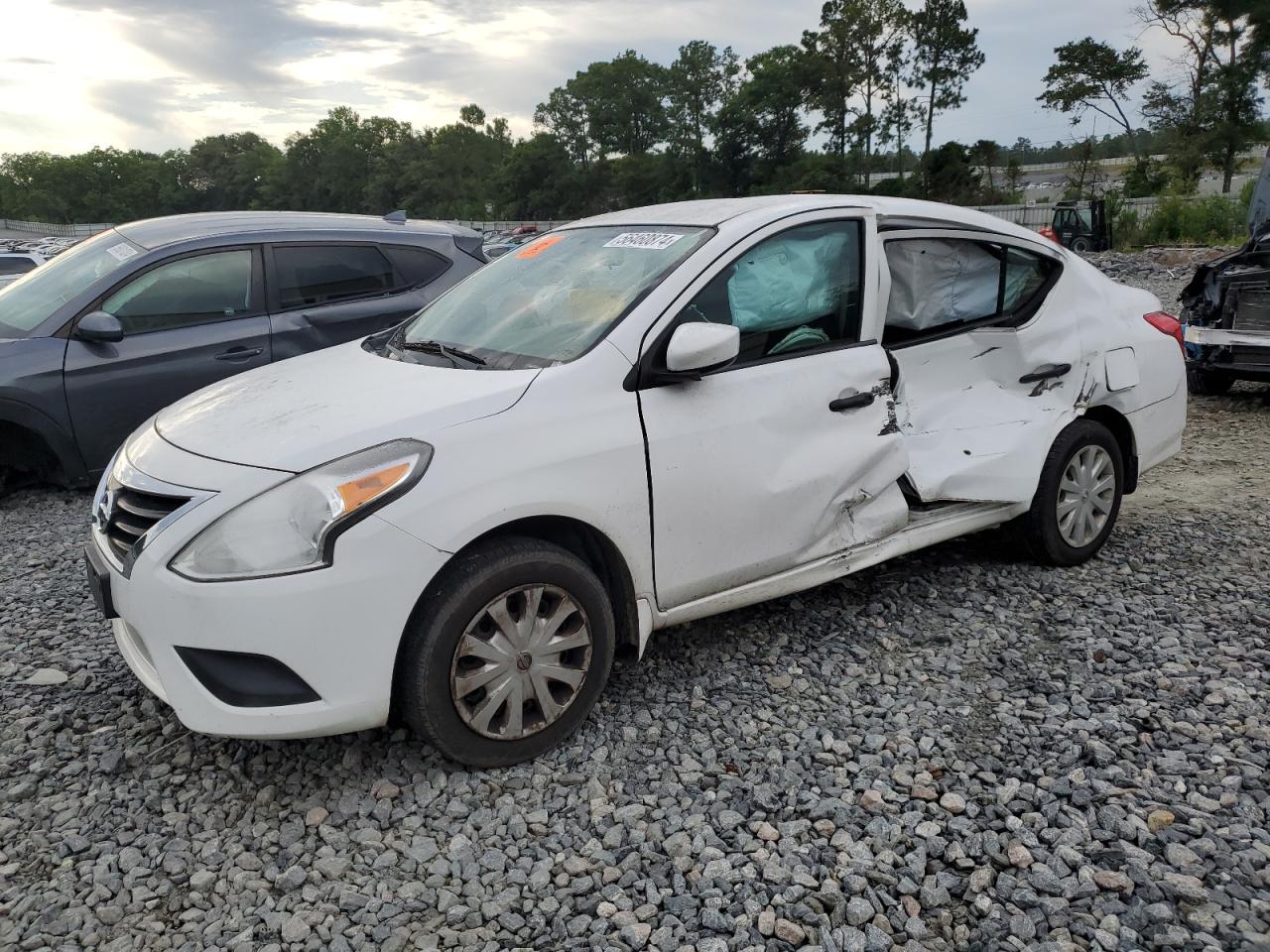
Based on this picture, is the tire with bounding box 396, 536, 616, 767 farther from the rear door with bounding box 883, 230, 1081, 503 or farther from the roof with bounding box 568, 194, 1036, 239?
the rear door with bounding box 883, 230, 1081, 503

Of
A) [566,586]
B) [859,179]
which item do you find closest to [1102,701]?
[566,586]

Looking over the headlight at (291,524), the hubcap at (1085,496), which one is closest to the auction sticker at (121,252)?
the headlight at (291,524)

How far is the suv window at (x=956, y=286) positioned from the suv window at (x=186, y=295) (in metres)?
4.15

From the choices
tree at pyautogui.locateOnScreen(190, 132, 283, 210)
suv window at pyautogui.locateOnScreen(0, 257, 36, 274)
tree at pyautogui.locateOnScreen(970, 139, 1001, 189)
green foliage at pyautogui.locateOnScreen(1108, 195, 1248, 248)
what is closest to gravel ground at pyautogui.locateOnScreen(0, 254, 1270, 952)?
suv window at pyautogui.locateOnScreen(0, 257, 36, 274)

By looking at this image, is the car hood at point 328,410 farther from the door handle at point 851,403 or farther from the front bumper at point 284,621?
the door handle at point 851,403

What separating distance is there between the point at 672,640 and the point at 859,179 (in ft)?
227

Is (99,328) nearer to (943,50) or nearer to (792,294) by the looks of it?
(792,294)

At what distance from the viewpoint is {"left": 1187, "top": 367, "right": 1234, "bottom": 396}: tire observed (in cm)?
891

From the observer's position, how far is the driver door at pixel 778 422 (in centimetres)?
320

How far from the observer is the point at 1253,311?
7.89 metres

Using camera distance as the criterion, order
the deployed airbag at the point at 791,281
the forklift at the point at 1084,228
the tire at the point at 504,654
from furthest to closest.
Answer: the forklift at the point at 1084,228 < the deployed airbag at the point at 791,281 < the tire at the point at 504,654

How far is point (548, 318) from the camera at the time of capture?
3.45m

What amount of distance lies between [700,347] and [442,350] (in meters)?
1.03

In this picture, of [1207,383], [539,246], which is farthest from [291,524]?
[1207,383]
